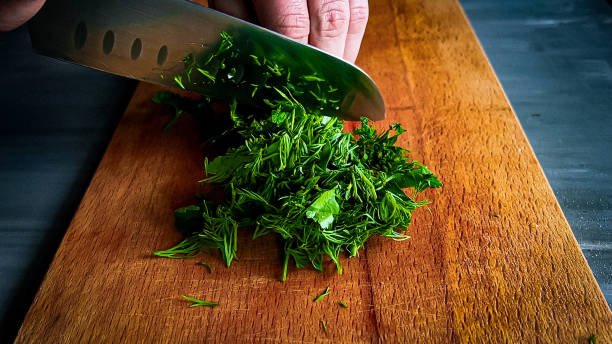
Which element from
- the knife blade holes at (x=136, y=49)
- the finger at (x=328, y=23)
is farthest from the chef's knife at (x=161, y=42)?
the finger at (x=328, y=23)

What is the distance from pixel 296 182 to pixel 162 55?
2.24ft

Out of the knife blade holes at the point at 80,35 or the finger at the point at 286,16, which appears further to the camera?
the knife blade holes at the point at 80,35

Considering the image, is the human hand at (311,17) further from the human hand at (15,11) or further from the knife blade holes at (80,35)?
the human hand at (15,11)

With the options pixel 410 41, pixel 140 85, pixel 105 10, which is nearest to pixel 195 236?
pixel 105 10

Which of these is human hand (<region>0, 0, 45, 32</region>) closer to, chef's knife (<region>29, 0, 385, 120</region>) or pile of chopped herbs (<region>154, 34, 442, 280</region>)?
chef's knife (<region>29, 0, 385, 120</region>)

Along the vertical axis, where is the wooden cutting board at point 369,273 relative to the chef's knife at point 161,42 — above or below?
below

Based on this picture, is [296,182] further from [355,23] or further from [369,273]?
[355,23]

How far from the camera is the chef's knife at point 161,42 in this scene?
5.22 ft

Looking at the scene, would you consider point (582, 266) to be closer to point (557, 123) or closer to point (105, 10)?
point (557, 123)

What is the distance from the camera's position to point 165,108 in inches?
83.0

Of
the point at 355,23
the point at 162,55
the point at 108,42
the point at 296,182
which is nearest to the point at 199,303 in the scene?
the point at 296,182

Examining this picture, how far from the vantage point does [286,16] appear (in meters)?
1.59

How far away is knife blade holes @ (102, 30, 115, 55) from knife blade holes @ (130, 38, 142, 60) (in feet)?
0.24

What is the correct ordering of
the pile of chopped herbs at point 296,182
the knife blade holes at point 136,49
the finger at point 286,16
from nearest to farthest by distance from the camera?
the pile of chopped herbs at point 296,182
the finger at point 286,16
the knife blade holes at point 136,49
